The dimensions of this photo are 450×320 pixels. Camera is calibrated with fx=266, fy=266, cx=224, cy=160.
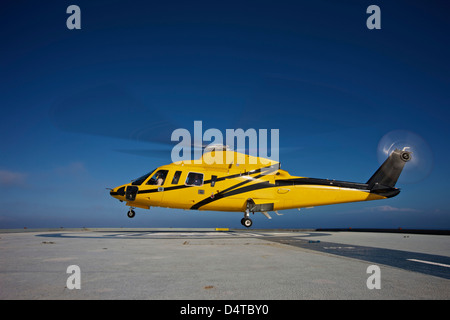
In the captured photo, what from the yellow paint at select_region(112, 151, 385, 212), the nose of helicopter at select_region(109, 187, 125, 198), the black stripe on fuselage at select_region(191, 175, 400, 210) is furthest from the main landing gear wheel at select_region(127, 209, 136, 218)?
the black stripe on fuselage at select_region(191, 175, 400, 210)

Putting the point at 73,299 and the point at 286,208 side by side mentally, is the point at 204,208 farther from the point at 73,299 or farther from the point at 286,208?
the point at 73,299

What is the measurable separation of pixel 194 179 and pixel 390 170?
50.9 feet

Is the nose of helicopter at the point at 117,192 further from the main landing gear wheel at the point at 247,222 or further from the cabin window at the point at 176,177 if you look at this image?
the main landing gear wheel at the point at 247,222

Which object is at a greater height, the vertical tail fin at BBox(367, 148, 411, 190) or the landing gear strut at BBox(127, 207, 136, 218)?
the vertical tail fin at BBox(367, 148, 411, 190)

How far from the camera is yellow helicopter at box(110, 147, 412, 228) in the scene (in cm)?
1811

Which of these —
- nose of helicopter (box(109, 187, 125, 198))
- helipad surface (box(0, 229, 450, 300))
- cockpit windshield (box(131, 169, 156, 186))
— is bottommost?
helipad surface (box(0, 229, 450, 300))

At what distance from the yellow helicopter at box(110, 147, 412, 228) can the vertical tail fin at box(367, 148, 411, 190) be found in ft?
7.51

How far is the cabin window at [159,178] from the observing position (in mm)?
18141

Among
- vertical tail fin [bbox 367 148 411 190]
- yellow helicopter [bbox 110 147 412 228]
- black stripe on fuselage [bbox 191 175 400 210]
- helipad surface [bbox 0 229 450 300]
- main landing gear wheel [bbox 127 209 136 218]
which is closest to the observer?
helipad surface [bbox 0 229 450 300]

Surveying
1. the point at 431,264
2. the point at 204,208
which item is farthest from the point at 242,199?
the point at 431,264

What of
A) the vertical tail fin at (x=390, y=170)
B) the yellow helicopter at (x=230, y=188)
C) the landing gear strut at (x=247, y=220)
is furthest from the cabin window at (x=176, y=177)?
the vertical tail fin at (x=390, y=170)

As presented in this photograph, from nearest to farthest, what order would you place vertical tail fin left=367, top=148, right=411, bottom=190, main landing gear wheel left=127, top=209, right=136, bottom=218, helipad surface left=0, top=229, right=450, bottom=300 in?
helipad surface left=0, top=229, right=450, bottom=300 < main landing gear wheel left=127, top=209, right=136, bottom=218 < vertical tail fin left=367, top=148, right=411, bottom=190

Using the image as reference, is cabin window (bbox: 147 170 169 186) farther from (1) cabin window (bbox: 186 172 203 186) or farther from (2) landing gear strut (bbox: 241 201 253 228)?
(2) landing gear strut (bbox: 241 201 253 228)

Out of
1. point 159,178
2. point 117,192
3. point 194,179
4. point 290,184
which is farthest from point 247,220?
point 117,192
